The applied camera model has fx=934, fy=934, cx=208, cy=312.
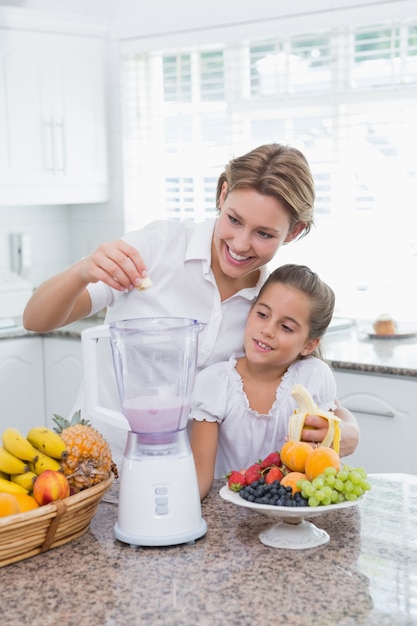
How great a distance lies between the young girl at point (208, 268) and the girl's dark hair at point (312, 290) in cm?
5

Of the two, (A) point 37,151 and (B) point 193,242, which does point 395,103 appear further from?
(B) point 193,242

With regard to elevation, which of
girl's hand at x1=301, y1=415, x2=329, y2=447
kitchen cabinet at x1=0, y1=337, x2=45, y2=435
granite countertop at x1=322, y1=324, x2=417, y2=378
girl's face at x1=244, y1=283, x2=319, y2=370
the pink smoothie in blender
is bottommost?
kitchen cabinet at x1=0, y1=337, x2=45, y2=435

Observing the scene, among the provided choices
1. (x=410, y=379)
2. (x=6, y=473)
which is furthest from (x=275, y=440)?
(x=410, y=379)

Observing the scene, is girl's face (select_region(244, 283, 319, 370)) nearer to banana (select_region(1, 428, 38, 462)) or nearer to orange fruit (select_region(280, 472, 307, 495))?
orange fruit (select_region(280, 472, 307, 495))

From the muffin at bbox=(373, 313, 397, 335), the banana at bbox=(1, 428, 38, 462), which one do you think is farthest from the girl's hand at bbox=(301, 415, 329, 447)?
the muffin at bbox=(373, 313, 397, 335)

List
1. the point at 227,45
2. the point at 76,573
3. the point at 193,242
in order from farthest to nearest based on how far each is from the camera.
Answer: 1. the point at 227,45
2. the point at 193,242
3. the point at 76,573

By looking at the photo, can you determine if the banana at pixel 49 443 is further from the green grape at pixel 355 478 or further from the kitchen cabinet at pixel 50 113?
the kitchen cabinet at pixel 50 113

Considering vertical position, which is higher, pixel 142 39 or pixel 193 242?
pixel 142 39

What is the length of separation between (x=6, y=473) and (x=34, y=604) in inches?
10.9

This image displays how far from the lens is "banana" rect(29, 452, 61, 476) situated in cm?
151

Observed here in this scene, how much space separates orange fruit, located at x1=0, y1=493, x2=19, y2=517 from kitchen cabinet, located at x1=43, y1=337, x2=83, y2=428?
2286 mm

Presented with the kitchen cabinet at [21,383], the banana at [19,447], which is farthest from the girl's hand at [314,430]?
the kitchen cabinet at [21,383]

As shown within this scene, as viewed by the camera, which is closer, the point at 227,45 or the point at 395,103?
the point at 395,103

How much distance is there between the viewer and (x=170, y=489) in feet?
4.91
